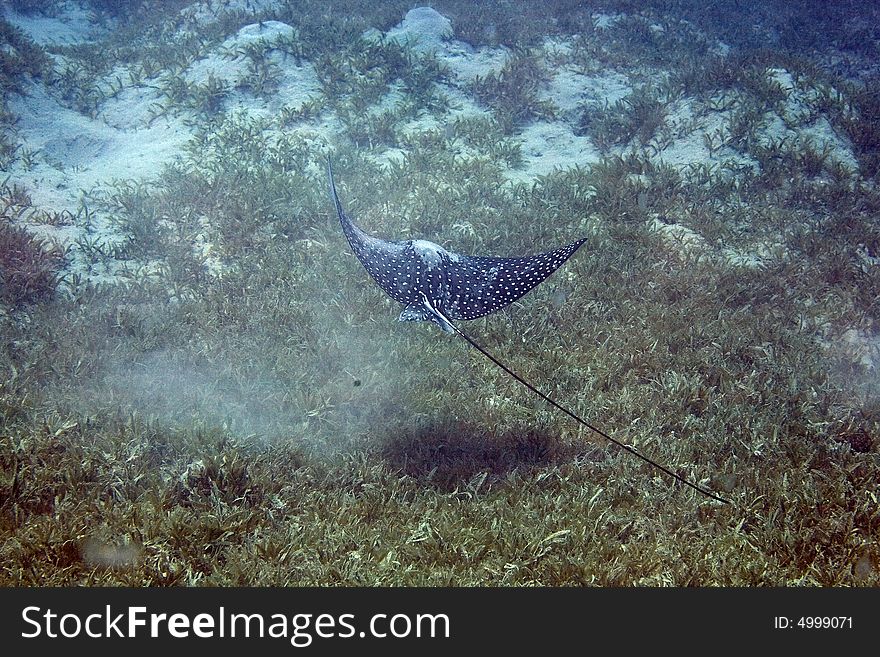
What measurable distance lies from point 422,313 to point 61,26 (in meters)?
16.3

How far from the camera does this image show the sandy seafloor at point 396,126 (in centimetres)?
755

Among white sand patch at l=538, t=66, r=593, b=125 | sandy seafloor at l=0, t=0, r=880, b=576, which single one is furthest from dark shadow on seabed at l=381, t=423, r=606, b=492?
white sand patch at l=538, t=66, r=593, b=125

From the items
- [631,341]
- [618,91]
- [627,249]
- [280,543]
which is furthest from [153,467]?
[618,91]

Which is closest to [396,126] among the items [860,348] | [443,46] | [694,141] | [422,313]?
[443,46]

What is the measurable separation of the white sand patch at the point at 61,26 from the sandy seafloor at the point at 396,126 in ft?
0.57

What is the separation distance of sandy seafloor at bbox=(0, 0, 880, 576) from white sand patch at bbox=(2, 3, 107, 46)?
6.8 inches

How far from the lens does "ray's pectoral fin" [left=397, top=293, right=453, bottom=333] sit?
4.00 m

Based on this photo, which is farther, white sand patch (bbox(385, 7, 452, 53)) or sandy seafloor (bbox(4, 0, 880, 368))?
white sand patch (bbox(385, 7, 452, 53))

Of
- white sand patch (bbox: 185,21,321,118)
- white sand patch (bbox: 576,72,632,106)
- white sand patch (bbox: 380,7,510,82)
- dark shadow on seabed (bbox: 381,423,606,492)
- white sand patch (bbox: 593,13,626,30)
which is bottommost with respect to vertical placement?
dark shadow on seabed (bbox: 381,423,606,492)

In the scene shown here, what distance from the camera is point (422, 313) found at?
412 centimetres

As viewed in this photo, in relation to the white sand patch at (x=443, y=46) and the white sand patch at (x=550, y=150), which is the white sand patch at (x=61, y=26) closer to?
the white sand patch at (x=443, y=46)

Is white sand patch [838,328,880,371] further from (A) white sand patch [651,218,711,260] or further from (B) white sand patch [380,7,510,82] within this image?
(B) white sand patch [380,7,510,82]

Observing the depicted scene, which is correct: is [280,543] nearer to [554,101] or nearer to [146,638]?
[146,638]

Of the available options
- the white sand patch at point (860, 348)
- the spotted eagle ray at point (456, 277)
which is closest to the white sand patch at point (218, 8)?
the spotted eagle ray at point (456, 277)
